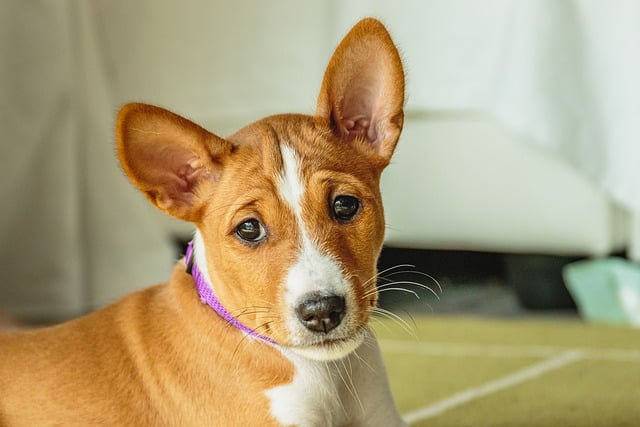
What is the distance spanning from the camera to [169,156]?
150cm

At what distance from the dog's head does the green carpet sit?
520 mm

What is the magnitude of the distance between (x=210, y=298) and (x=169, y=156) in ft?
0.71

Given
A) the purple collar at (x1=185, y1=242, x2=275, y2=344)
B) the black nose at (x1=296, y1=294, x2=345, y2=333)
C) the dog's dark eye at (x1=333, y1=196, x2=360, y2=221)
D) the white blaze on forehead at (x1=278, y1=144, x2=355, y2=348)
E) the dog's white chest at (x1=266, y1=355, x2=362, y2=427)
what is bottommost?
the dog's white chest at (x1=266, y1=355, x2=362, y2=427)

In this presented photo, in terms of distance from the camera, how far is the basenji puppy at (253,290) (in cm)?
139

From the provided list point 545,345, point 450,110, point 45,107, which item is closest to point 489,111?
point 450,110

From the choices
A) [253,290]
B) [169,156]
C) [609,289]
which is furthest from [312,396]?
[609,289]

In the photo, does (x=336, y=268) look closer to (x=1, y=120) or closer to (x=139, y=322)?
(x=139, y=322)

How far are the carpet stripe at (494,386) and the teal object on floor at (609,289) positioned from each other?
1.36 ft

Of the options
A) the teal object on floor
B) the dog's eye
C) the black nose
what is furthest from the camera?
the teal object on floor

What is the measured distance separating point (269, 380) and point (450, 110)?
1.58m

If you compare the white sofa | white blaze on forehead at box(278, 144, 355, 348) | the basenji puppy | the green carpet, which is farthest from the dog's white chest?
the white sofa

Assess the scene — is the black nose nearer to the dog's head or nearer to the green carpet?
the dog's head

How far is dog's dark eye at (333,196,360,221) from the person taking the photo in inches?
56.4

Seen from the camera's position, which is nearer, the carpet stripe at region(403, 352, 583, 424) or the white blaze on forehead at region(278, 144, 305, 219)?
the white blaze on forehead at region(278, 144, 305, 219)
